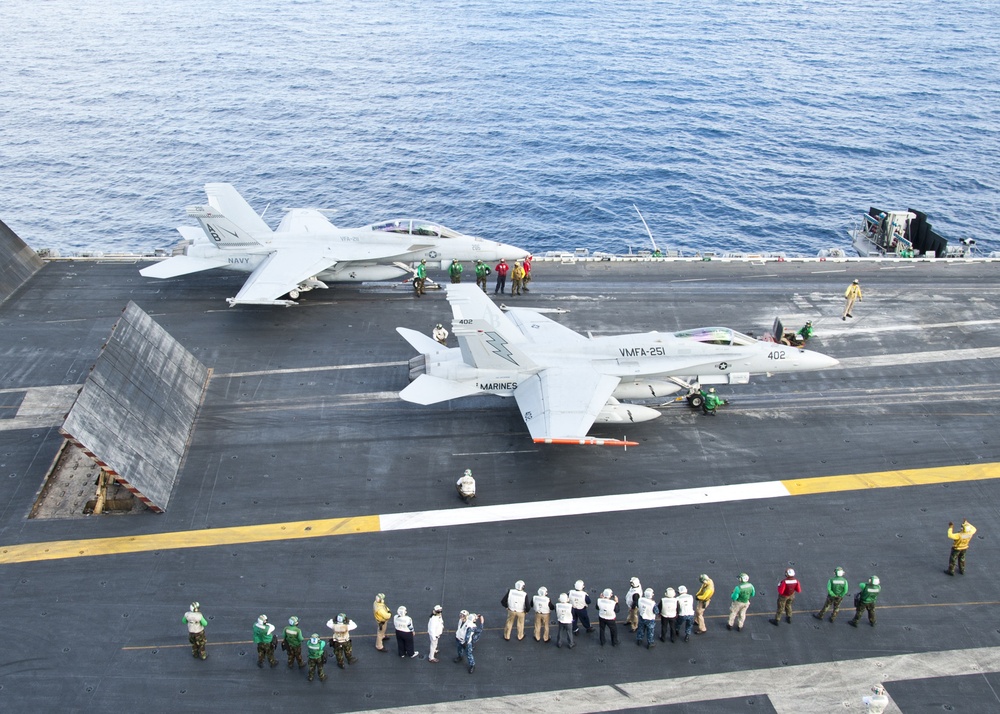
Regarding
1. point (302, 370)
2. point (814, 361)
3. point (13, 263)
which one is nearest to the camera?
point (814, 361)

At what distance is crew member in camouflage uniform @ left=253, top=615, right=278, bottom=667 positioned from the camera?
20.2 meters

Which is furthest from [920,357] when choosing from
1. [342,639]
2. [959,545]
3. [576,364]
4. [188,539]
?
[188,539]

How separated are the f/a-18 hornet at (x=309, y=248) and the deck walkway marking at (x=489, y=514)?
15560 millimetres

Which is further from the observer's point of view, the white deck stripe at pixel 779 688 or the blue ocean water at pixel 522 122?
the blue ocean water at pixel 522 122

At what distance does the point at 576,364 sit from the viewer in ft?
98.1

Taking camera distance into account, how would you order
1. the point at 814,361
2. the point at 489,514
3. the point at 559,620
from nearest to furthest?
the point at 559,620 < the point at 489,514 < the point at 814,361

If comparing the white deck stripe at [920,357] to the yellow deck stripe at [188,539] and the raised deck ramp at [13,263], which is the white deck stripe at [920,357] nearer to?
the yellow deck stripe at [188,539]

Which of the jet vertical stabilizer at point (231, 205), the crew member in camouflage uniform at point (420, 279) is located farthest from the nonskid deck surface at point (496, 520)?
the jet vertical stabilizer at point (231, 205)

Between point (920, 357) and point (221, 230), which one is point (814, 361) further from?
point (221, 230)

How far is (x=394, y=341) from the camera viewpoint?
119 ft

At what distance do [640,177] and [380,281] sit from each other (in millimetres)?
35562

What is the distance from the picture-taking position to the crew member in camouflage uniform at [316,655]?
20.0m

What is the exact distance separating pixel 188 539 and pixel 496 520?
869 cm

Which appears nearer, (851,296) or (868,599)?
(868,599)
